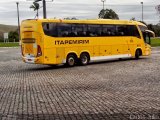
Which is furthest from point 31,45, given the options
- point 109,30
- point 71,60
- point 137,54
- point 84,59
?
point 137,54

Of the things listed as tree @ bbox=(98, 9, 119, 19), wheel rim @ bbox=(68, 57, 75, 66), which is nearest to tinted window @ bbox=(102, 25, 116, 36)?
wheel rim @ bbox=(68, 57, 75, 66)

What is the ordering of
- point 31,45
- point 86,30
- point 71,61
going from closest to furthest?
point 31,45
point 71,61
point 86,30

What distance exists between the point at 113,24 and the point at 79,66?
5.03 meters

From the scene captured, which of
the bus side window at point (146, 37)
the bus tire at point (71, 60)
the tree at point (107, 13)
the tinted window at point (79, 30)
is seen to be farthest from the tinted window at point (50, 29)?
the tree at point (107, 13)

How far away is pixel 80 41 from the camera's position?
89.5 ft

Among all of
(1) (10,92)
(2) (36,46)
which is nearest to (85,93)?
(1) (10,92)

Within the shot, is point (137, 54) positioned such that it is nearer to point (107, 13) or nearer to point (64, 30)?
point (64, 30)

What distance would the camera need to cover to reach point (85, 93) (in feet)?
45.8

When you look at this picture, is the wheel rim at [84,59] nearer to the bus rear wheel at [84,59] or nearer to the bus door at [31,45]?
the bus rear wheel at [84,59]

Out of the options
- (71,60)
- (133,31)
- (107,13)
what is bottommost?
→ (71,60)

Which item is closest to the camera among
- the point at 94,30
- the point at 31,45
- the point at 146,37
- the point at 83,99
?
the point at 83,99

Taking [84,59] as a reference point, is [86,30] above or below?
above

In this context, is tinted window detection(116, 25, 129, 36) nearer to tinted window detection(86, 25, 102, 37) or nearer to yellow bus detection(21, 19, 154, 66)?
yellow bus detection(21, 19, 154, 66)

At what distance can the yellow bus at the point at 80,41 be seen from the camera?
2505cm
